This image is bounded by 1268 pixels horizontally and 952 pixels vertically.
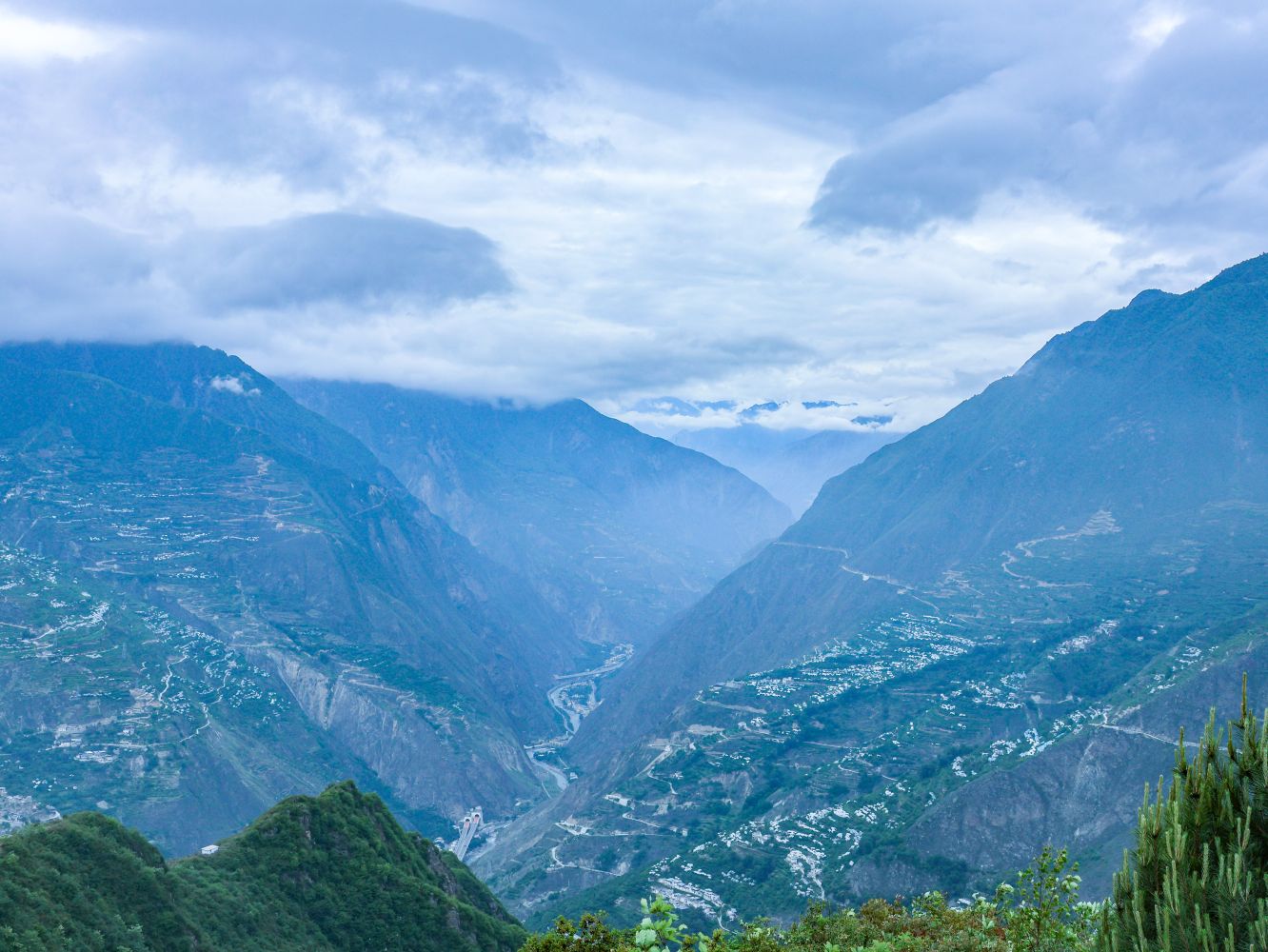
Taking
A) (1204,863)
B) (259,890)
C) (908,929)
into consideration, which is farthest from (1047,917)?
(259,890)

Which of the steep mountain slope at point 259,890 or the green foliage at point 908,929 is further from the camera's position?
the steep mountain slope at point 259,890

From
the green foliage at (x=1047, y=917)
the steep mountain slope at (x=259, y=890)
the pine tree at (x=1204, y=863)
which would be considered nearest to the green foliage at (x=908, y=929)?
the green foliage at (x=1047, y=917)

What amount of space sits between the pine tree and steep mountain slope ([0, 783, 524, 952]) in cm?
4978

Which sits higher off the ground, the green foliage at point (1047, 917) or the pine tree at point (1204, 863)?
the pine tree at point (1204, 863)

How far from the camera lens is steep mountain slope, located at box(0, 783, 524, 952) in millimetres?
50375

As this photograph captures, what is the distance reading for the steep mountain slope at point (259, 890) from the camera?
5038 cm

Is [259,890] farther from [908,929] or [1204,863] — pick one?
[1204,863]

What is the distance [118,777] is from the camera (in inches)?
7269

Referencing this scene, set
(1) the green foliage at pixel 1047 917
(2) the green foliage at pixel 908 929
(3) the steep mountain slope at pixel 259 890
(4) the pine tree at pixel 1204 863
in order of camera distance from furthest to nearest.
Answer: (3) the steep mountain slope at pixel 259 890
(1) the green foliage at pixel 1047 917
(2) the green foliage at pixel 908 929
(4) the pine tree at pixel 1204 863

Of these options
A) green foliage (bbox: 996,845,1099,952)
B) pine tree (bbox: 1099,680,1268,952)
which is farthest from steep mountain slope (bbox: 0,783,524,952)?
pine tree (bbox: 1099,680,1268,952)

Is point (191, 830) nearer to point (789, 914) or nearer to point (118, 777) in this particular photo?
point (118, 777)

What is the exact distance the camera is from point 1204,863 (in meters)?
13.3

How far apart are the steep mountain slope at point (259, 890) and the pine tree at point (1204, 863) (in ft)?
163

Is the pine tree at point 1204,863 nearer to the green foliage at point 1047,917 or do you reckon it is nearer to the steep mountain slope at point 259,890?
the green foliage at point 1047,917
